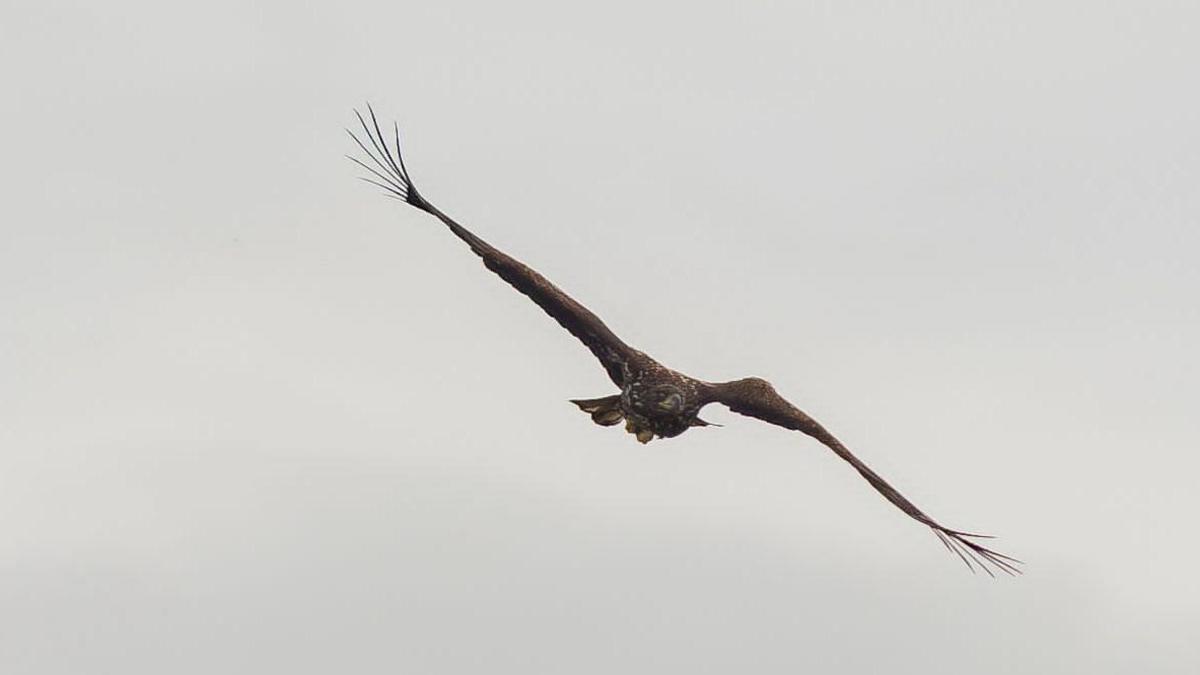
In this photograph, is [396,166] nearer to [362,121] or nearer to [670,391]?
[362,121]

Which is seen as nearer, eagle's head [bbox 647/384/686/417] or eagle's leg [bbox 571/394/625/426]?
eagle's head [bbox 647/384/686/417]

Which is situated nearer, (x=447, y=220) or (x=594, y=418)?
(x=447, y=220)

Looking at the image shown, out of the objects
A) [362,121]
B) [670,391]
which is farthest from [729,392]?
[362,121]

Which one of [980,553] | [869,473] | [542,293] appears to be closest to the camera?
[980,553]

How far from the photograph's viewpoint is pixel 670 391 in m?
33.1

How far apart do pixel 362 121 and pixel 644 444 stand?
806cm

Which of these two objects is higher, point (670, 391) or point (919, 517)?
point (670, 391)

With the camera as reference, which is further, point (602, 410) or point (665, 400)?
point (602, 410)

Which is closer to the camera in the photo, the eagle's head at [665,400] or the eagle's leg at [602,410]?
the eagle's head at [665,400]

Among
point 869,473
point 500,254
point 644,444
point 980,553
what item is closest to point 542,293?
point 500,254

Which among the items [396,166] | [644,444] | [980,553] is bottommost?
[980,553]

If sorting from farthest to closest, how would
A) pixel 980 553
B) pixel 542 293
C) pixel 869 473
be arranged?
pixel 542 293, pixel 869 473, pixel 980 553

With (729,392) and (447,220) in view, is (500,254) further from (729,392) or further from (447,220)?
(729,392)

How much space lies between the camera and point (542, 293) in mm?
33062
